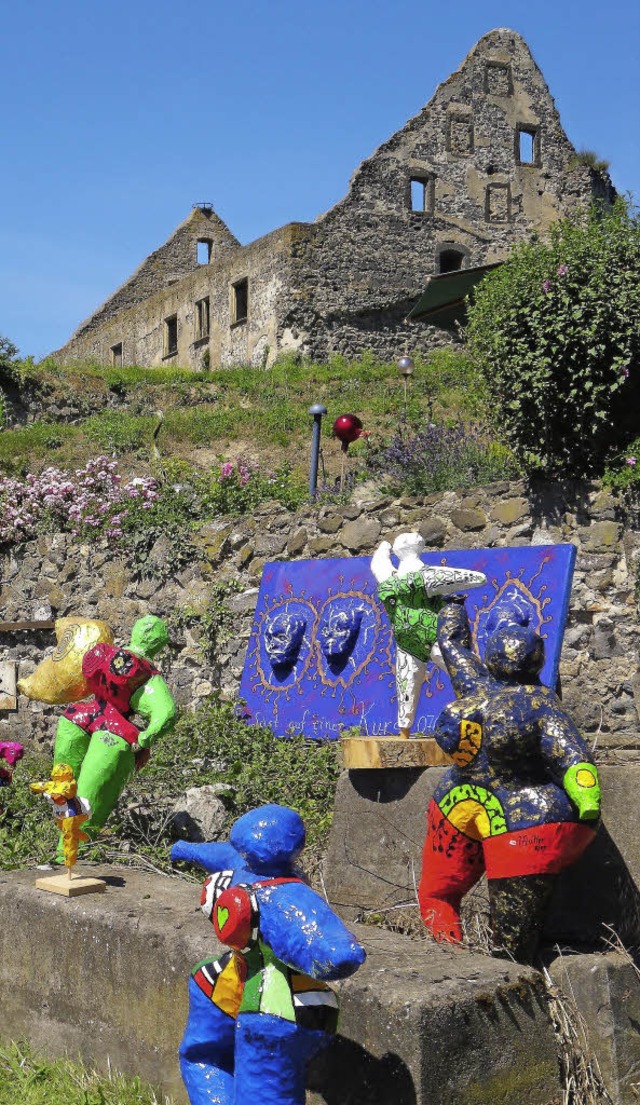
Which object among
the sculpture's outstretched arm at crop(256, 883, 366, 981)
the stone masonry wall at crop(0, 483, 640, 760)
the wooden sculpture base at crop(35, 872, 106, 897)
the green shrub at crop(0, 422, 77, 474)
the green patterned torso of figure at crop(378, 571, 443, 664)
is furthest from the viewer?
the green shrub at crop(0, 422, 77, 474)

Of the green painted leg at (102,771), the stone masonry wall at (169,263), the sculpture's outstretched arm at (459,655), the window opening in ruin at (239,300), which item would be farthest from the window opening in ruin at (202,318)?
the sculpture's outstretched arm at (459,655)

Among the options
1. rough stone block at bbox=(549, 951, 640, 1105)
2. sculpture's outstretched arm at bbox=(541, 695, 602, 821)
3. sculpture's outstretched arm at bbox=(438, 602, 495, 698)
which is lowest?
rough stone block at bbox=(549, 951, 640, 1105)

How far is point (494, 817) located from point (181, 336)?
75.6ft

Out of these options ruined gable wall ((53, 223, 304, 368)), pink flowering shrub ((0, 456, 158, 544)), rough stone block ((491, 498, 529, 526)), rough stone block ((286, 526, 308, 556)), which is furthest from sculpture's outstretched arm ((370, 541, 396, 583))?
ruined gable wall ((53, 223, 304, 368))

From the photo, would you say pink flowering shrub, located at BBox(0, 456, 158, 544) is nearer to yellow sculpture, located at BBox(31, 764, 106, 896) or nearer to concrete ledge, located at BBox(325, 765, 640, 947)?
yellow sculpture, located at BBox(31, 764, 106, 896)

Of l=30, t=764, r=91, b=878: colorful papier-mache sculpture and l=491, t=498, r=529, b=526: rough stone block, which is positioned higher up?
l=491, t=498, r=529, b=526: rough stone block

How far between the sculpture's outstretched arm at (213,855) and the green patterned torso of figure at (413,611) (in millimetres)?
1485

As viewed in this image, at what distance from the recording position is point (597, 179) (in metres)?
24.5

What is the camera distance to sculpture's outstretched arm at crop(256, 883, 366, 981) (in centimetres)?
269

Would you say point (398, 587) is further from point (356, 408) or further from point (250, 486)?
point (356, 408)

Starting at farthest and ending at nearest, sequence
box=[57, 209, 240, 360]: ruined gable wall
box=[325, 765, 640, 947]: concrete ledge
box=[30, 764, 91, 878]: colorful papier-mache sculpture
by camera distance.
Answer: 1. box=[57, 209, 240, 360]: ruined gable wall
2. box=[30, 764, 91, 878]: colorful papier-mache sculpture
3. box=[325, 765, 640, 947]: concrete ledge

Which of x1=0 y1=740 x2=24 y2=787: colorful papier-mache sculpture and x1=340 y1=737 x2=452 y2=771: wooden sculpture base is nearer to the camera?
x1=340 y1=737 x2=452 y2=771: wooden sculpture base

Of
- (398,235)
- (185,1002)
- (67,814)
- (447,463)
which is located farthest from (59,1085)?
(398,235)

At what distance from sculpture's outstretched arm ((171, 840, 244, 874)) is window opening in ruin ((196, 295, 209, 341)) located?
21776 millimetres
